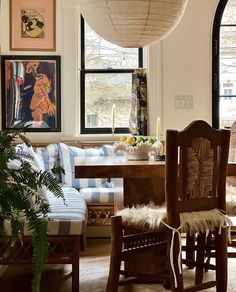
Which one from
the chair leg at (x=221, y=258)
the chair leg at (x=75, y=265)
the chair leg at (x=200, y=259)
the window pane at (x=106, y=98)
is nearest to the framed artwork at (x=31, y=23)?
the window pane at (x=106, y=98)

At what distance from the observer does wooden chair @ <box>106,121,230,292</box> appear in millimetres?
2439

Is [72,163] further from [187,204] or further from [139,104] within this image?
[187,204]

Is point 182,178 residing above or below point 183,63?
below

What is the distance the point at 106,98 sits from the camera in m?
5.17

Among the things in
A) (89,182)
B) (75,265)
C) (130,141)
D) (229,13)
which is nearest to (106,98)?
(89,182)

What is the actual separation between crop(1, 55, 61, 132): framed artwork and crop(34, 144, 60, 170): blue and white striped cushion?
0.34m

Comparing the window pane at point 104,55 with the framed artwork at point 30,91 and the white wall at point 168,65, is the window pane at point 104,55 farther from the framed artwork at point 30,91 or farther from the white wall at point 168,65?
the framed artwork at point 30,91

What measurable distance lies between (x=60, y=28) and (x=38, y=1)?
1.08ft

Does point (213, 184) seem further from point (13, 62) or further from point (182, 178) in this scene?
point (13, 62)

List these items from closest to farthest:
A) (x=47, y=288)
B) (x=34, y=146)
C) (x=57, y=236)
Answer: (x=57, y=236) → (x=47, y=288) → (x=34, y=146)

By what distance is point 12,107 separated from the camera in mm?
4996

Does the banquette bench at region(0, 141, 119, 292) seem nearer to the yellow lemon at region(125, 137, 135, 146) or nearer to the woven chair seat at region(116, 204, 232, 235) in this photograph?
the woven chair seat at region(116, 204, 232, 235)

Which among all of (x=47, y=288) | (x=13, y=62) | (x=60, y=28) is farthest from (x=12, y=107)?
(x=47, y=288)

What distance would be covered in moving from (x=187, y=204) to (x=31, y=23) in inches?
123
